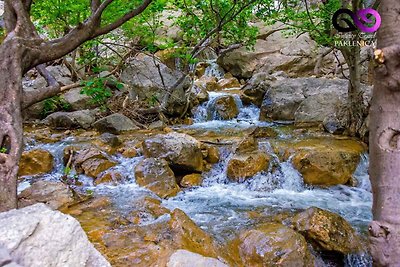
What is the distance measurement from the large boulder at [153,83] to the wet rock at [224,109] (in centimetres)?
102

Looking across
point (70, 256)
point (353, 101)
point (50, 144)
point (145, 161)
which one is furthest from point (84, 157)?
point (353, 101)

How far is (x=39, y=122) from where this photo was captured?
9.82m

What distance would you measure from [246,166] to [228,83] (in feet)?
26.8

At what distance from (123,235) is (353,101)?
6.00 meters

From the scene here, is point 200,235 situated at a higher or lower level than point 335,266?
higher

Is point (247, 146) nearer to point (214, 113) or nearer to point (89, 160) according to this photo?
point (89, 160)

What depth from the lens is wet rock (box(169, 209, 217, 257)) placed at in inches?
135

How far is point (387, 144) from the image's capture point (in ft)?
5.26

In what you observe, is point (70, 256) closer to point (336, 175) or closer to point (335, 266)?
point (335, 266)

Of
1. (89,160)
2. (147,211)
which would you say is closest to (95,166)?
(89,160)

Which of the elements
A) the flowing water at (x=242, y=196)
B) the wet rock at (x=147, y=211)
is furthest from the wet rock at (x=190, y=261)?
the wet rock at (x=147, y=211)

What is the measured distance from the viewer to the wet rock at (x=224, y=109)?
34.1 feet

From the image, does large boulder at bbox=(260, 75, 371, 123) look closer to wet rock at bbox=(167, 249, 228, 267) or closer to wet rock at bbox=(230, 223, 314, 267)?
wet rock at bbox=(230, 223, 314, 267)

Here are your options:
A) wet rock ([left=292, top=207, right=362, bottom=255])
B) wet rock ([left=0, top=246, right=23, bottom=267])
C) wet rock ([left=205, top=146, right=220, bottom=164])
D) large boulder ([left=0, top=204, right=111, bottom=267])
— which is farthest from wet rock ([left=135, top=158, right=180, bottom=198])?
wet rock ([left=0, top=246, right=23, bottom=267])
